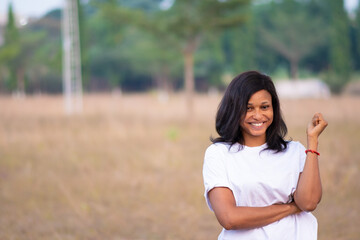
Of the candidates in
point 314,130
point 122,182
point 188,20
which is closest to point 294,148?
point 314,130

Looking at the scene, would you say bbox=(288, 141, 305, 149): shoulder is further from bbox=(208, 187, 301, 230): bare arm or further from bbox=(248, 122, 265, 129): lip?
bbox=(208, 187, 301, 230): bare arm

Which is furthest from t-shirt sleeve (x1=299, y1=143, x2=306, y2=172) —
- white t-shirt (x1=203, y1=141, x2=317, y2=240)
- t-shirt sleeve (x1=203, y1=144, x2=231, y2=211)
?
t-shirt sleeve (x1=203, y1=144, x2=231, y2=211)

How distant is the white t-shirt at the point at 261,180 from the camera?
6.68ft

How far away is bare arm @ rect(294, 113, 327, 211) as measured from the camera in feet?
6.49

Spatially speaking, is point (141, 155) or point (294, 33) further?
point (294, 33)

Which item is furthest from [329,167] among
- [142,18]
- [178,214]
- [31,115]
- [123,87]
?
[123,87]

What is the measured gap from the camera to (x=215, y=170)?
6.68 ft

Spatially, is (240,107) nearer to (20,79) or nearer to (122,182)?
(122,182)

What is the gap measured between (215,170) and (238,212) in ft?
0.63

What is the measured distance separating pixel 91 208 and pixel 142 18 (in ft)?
29.2

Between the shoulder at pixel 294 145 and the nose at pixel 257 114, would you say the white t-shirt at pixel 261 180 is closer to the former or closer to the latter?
the shoulder at pixel 294 145

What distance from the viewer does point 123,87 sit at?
42500 millimetres

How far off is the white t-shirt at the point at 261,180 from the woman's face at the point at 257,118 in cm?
8

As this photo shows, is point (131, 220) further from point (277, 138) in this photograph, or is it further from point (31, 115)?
point (31, 115)
